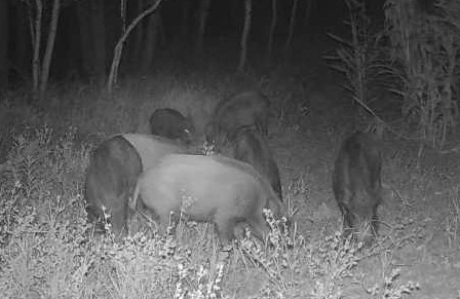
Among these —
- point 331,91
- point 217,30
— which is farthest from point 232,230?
point 217,30

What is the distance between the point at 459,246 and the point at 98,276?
12.3 ft

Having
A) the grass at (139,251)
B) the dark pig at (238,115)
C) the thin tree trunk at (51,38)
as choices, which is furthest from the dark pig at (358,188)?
the thin tree trunk at (51,38)

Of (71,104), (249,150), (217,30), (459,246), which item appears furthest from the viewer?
(217,30)

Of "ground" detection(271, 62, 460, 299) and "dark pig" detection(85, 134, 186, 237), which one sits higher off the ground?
"dark pig" detection(85, 134, 186, 237)

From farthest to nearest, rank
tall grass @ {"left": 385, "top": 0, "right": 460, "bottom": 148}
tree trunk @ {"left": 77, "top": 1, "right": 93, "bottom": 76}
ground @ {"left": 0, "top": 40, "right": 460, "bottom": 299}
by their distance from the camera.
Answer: tree trunk @ {"left": 77, "top": 1, "right": 93, "bottom": 76}, tall grass @ {"left": 385, "top": 0, "right": 460, "bottom": 148}, ground @ {"left": 0, "top": 40, "right": 460, "bottom": 299}

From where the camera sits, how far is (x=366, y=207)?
27.7ft

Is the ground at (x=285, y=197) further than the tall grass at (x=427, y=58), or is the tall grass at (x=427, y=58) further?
the tall grass at (x=427, y=58)

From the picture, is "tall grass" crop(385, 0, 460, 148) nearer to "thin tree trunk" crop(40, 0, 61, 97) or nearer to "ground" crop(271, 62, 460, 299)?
"ground" crop(271, 62, 460, 299)

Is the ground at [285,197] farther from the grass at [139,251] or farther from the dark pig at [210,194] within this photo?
the dark pig at [210,194]

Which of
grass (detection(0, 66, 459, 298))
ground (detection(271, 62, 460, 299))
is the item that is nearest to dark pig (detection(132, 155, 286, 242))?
grass (detection(0, 66, 459, 298))

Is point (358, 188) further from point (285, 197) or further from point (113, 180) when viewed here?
point (113, 180)

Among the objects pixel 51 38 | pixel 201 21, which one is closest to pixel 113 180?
pixel 51 38

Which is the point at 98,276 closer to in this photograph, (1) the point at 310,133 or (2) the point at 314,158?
(2) the point at 314,158

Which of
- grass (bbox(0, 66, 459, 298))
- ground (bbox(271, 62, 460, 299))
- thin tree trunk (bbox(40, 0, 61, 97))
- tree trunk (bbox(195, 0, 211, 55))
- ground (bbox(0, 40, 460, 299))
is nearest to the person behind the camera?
grass (bbox(0, 66, 459, 298))
